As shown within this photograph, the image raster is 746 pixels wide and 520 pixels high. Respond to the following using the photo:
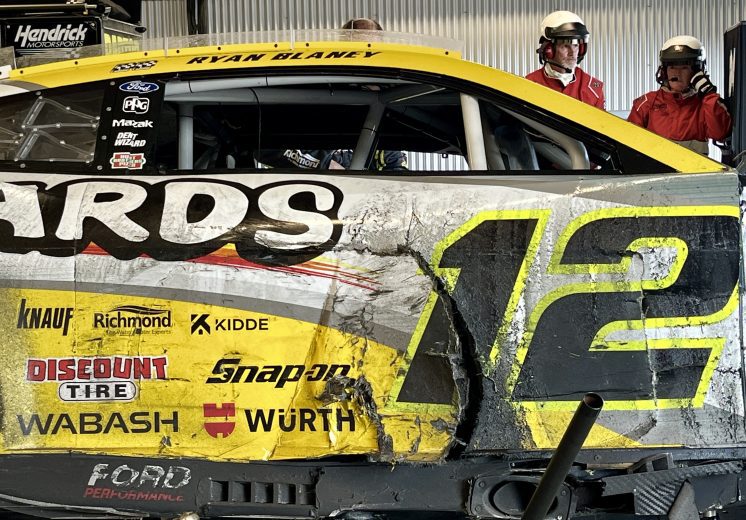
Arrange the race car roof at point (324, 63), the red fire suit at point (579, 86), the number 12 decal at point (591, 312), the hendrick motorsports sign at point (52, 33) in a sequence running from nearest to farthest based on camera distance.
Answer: the number 12 decal at point (591, 312)
the race car roof at point (324, 63)
the hendrick motorsports sign at point (52, 33)
the red fire suit at point (579, 86)

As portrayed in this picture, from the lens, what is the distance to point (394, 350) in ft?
9.39

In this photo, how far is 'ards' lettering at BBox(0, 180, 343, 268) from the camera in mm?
2898

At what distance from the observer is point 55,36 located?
4.62 metres

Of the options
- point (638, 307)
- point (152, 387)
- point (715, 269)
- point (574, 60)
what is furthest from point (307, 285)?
point (574, 60)

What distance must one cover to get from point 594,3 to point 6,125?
8.35 metres

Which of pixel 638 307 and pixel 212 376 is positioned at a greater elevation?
pixel 638 307

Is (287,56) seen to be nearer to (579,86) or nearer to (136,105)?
(136,105)

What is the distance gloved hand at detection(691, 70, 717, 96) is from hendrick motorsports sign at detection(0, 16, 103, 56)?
311 cm

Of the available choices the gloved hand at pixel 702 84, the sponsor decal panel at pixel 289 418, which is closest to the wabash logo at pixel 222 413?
the sponsor decal panel at pixel 289 418

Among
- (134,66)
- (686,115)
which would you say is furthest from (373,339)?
(686,115)

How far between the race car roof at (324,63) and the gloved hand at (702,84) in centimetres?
176

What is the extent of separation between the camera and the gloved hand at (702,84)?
15.0ft

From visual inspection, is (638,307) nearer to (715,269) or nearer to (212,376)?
(715,269)

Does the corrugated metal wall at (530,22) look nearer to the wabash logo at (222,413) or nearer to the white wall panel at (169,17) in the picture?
the white wall panel at (169,17)
